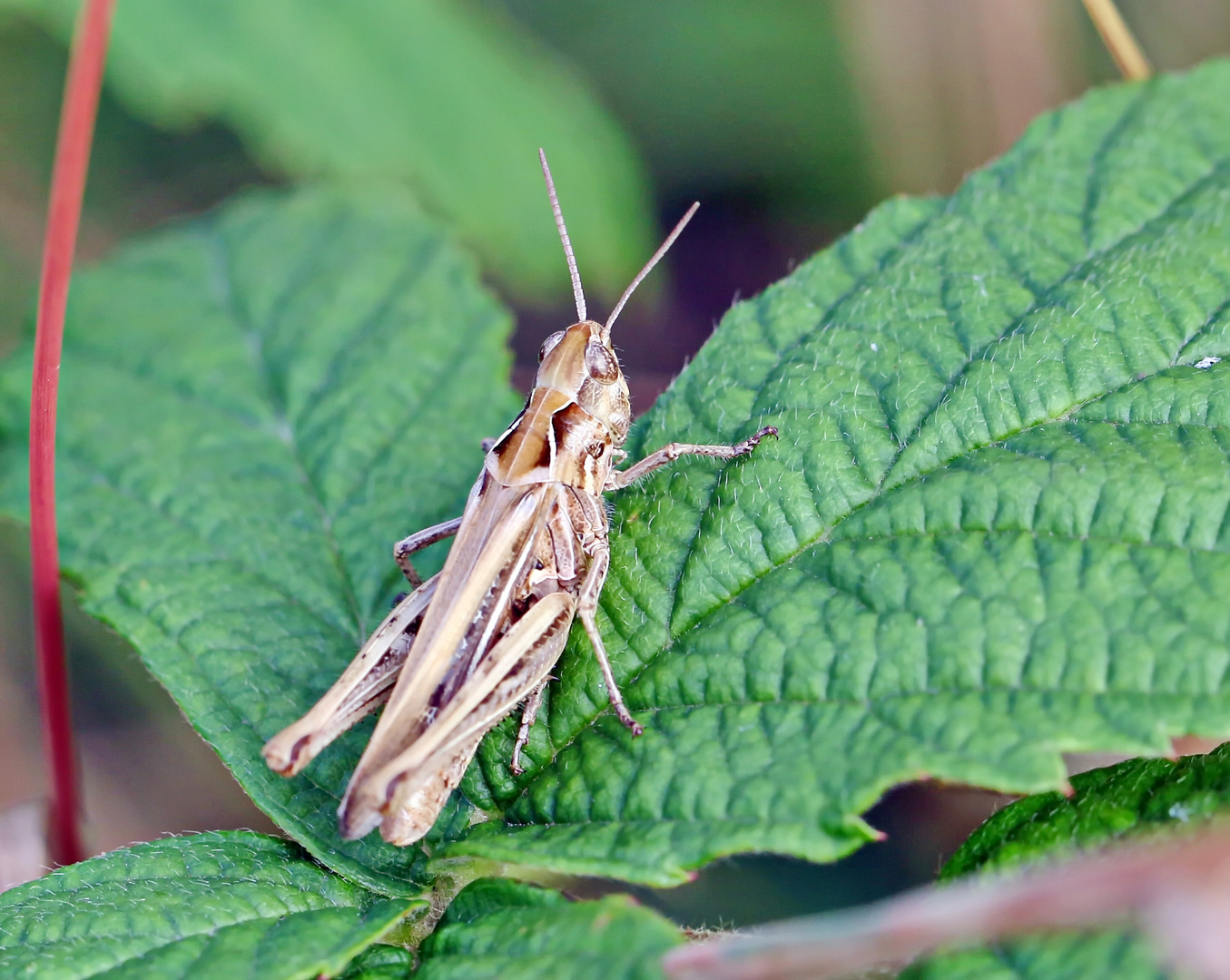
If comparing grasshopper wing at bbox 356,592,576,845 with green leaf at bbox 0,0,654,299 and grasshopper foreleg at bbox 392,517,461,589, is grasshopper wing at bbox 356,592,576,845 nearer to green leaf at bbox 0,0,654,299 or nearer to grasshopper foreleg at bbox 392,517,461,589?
grasshopper foreleg at bbox 392,517,461,589

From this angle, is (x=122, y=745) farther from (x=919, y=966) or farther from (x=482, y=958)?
(x=919, y=966)

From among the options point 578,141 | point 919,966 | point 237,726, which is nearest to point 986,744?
point 919,966

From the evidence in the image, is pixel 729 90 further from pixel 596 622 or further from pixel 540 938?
pixel 540 938

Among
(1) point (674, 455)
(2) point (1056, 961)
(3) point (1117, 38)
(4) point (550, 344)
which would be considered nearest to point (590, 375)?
(4) point (550, 344)

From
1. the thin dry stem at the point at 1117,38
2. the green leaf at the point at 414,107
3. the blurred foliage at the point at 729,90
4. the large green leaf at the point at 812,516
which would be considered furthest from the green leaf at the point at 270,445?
the blurred foliage at the point at 729,90

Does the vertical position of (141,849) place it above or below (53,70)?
below

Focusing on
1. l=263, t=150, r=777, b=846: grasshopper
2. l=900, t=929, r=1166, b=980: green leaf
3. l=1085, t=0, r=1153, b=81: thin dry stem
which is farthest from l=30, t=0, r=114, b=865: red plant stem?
l=1085, t=0, r=1153, b=81: thin dry stem
